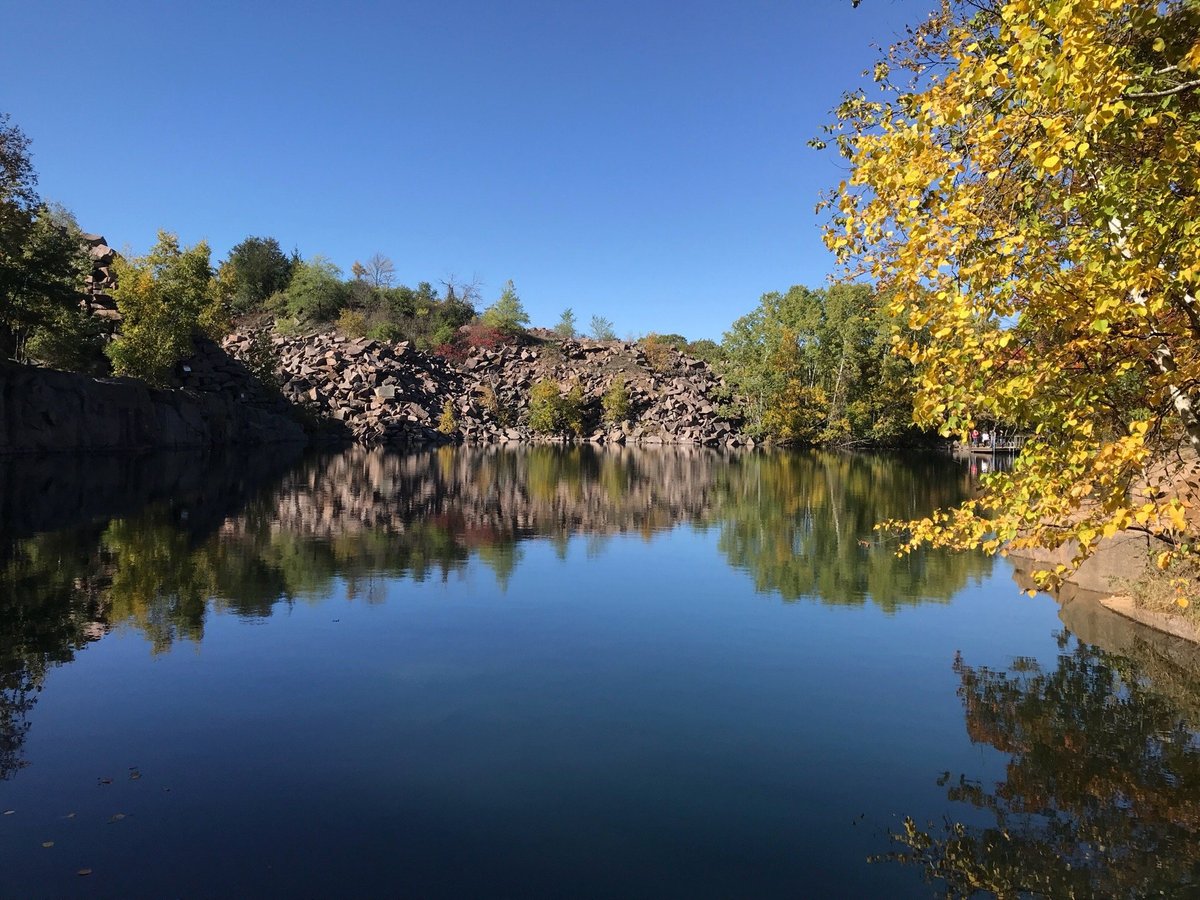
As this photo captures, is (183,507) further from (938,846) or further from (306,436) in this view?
(306,436)

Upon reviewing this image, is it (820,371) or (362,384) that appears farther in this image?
(362,384)

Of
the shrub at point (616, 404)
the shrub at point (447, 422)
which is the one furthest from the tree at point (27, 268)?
the shrub at point (616, 404)

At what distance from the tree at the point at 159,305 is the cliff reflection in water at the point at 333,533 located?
12.8m

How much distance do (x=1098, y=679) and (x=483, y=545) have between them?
11763 mm

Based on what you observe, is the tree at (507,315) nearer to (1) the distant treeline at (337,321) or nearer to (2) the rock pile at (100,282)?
(1) the distant treeline at (337,321)

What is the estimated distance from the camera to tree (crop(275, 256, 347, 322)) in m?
89.7

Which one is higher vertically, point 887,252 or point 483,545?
point 887,252

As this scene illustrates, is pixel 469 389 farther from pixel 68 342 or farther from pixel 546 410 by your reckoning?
pixel 68 342

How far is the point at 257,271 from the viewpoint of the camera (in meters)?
94.8

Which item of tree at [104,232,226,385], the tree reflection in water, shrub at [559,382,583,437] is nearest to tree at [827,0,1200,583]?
the tree reflection in water

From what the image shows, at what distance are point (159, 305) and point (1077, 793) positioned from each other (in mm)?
50976

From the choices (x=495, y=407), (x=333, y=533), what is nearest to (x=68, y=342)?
(x=333, y=533)

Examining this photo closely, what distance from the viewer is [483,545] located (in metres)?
17.2

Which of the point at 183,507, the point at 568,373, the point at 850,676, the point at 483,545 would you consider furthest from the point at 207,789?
the point at 568,373
